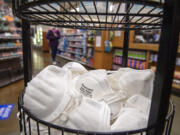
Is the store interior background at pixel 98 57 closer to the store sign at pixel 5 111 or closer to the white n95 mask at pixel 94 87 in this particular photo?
the store sign at pixel 5 111

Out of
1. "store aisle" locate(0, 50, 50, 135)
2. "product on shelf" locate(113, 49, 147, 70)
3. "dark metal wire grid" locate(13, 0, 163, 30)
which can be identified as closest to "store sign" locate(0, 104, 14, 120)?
"store aisle" locate(0, 50, 50, 135)

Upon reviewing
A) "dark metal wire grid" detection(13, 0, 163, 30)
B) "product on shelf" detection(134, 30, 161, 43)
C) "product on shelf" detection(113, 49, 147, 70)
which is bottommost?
"product on shelf" detection(113, 49, 147, 70)

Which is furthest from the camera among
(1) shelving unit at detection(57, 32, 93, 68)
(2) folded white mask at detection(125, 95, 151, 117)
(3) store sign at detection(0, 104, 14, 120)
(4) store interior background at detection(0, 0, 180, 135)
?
(1) shelving unit at detection(57, 32, 93, 68)

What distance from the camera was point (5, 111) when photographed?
1.31 metres

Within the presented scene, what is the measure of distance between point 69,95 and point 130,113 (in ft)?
0.55

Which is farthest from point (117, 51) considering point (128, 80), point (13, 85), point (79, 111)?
point (79, 111)

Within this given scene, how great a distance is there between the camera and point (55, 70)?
400 mm

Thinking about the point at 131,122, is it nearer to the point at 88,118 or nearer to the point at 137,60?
the point at 88,118

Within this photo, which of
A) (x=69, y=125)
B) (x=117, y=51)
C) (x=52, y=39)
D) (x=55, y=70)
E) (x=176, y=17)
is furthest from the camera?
(x=52, y=39)

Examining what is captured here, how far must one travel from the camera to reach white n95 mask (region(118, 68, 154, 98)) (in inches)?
16.0

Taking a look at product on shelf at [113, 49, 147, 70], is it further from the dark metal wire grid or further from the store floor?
the dark metal wire grid

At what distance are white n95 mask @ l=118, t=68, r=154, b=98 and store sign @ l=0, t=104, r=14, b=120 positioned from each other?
1.33 metres

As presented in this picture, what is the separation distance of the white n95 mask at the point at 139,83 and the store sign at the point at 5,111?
133 centimetres

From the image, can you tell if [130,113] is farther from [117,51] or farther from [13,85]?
[117,51]
